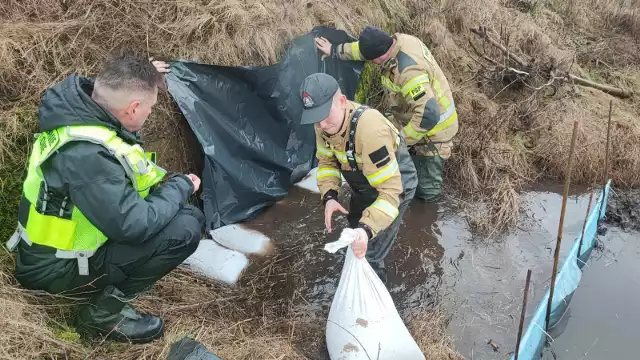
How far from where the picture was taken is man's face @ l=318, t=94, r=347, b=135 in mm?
2537

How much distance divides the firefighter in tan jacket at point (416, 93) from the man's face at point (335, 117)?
1441mm

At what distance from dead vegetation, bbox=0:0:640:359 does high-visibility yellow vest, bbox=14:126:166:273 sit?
0.41 m

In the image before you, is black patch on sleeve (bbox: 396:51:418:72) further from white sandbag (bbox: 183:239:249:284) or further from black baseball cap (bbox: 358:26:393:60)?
white sandbag (bbox: 183:239:249:284)

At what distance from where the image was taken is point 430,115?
12.7 feet

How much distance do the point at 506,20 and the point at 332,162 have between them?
176 inches

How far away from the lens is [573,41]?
7.07 metres

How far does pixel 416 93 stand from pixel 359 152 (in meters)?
1.44

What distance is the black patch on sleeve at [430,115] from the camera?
3865 mm

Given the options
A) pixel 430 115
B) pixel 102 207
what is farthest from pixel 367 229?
pixel 430 115

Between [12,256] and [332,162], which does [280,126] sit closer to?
[332,162]

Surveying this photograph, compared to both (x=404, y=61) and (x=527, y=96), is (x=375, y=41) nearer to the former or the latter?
(x=404, y=61)

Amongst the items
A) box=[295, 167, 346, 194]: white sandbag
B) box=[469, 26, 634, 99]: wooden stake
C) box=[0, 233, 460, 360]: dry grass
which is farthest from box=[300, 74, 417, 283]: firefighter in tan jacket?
box=[469, 26, 634, 99]: wooden stake

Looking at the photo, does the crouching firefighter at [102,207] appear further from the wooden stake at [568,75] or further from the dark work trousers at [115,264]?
the wooden stake at [568,75]

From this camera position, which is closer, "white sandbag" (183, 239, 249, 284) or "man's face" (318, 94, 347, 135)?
"man's face" (318, 94, 347, 135)
